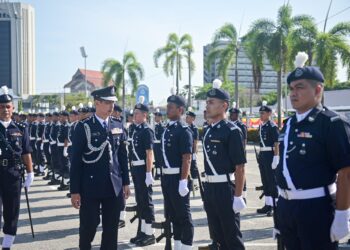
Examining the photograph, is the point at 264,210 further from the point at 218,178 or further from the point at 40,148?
the point at 40,148

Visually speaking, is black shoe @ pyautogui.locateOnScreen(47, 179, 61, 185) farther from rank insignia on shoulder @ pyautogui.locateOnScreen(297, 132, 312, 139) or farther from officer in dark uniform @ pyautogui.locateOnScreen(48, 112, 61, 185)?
rank insignia on shoulder @ pyautogui.locateOnScreen(297, 132, 312, 139)

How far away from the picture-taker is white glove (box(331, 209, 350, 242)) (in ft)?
11.2

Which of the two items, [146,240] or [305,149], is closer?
[305,149]

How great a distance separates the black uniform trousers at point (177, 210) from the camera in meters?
6.07

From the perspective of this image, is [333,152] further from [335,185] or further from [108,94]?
[108,94]

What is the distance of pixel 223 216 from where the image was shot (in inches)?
197

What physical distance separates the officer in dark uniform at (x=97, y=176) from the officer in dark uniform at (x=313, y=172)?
2211 millimetres

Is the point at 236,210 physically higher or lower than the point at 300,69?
lower

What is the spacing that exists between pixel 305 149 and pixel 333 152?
0.25 m

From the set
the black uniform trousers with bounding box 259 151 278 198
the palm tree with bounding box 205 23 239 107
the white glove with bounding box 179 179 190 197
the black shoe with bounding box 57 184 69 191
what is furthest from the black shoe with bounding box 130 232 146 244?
the palm tree with bounding box 205 23 239 107

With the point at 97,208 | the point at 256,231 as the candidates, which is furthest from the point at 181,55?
the point at 97,208

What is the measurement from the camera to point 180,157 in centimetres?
635

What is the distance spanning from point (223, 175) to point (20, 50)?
101 meters

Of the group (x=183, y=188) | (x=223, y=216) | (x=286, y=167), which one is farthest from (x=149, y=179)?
(x=286, y=167)
